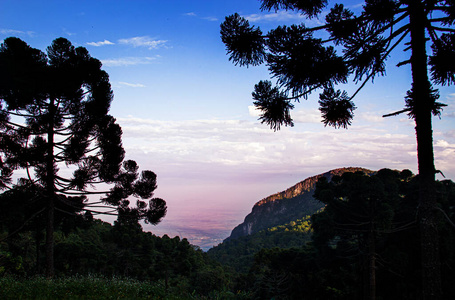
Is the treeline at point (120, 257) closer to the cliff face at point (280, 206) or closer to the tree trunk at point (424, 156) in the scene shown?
the tree trunk at point (424, 156)

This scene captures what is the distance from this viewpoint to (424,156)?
15.4 feet

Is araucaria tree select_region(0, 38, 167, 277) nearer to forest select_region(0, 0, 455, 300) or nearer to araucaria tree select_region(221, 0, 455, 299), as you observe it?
forest select_region(0, 0, 455, 300)

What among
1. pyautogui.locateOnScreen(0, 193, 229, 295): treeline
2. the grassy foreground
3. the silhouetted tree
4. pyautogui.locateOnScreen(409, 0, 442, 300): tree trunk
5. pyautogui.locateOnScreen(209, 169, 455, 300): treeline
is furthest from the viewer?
pyautogui.locateOnScreen(0, 193, 229, 295): treeline

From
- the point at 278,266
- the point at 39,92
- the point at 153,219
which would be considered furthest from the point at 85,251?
the point at 39,92

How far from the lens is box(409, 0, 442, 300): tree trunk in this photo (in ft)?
14.8

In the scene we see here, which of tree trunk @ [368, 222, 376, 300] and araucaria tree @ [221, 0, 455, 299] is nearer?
araucaria tree @ [221, 0, 455, 299]

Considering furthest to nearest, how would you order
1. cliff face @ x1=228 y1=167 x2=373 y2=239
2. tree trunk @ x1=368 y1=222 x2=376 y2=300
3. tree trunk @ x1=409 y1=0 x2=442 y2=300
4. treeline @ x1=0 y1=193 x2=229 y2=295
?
1. cliff face @ x1=228 y1=167 x2=373 y2=239
2. treeline @ x1=0 y1=193 x2=229 y2=295
3. tree trunk @ x1=368 y1=222 x2=376 y2=300
4. tree trunk @ x1=409 y1=0 x2=442 y2=300

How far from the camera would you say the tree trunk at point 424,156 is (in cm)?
452

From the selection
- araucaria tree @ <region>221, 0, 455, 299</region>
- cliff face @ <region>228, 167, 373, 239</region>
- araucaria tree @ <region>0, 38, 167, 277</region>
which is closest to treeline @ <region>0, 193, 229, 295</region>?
araucaria tree @ <region>0, 38, 167, 277</region>

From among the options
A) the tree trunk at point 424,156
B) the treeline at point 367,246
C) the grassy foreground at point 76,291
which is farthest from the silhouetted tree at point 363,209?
the tree trunk at point 424,156

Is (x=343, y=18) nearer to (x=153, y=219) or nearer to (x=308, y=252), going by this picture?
(x=153, y=219)

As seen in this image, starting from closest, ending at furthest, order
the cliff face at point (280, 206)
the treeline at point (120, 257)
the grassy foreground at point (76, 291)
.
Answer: the grassy foreground at point (76, 291) → the treeline at point (120, 257) → the cliff face at point (280, 206)

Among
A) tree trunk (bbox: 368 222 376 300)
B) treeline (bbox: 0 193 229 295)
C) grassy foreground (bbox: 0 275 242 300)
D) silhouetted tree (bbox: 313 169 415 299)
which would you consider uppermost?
silhouetted tree (bbox: 313 169 415 299)

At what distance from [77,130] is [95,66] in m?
2.87
